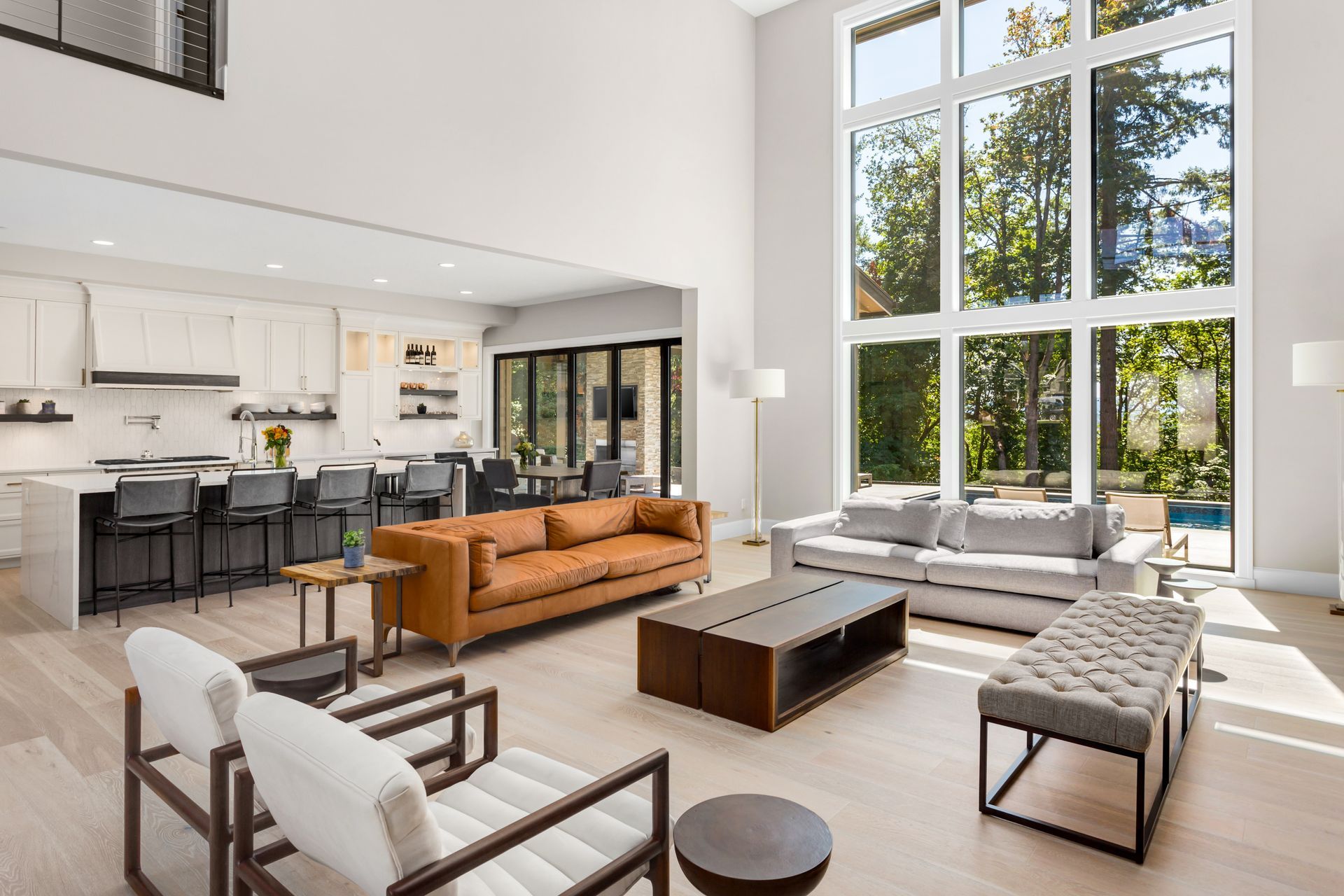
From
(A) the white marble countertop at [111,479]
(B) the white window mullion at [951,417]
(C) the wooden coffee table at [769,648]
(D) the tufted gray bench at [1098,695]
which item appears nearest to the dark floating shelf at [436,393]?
(A) the white marble countertop at [111,479]

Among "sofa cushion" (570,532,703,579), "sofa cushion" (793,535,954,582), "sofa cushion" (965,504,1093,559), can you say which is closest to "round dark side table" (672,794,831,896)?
"sofa cushion" (570,532,703,579)

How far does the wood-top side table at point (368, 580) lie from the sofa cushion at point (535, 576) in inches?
14.7

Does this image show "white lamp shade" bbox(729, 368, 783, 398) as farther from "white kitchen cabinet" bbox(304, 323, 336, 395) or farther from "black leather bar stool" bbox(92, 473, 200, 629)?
"white kitchen cabinet" bbox(304, 323, 336, 395)

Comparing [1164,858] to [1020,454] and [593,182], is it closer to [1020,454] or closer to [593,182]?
[1020,454]

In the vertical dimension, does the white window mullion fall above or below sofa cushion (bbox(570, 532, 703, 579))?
above

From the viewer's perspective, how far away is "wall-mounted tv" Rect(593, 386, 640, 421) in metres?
9.55

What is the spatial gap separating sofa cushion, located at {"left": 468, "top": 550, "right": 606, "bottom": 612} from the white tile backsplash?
544cm

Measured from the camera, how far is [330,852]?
1.45 meters

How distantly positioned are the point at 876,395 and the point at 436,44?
4.95 metres

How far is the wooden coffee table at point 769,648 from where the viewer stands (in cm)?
321

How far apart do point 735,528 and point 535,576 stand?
167 inches

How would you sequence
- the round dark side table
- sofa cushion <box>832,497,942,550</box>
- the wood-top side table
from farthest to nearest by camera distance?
sofa cushion <box>832,497,942,550</box> → the wood-top side table → the round dark side table

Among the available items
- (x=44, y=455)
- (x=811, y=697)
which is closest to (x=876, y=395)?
(x=811, y=697)

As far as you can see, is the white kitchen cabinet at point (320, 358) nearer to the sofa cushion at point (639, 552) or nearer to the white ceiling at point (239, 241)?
the white ceiling at point (239, 241)
